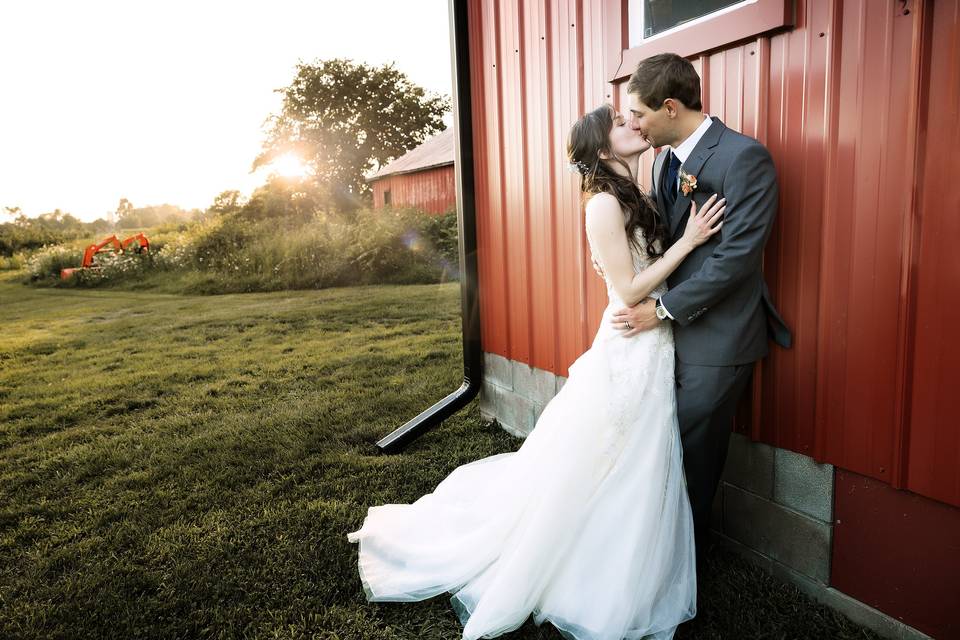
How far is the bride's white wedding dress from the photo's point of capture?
2.22m

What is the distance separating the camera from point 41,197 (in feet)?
46.8

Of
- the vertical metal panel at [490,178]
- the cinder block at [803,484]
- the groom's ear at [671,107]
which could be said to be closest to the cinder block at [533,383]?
the vertical metal panel at [490,178]

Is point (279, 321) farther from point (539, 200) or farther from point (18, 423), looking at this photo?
point (539, 200)

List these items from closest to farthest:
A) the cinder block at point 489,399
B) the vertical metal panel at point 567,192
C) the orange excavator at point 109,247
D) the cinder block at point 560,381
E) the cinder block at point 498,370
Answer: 1. the vertical metal panel at point 567,192
2. the cinder block at point 560,381
3. the cinder block at point 498,370
4. the cinder block at point 489,399
5. the orange excavator at point 109,247

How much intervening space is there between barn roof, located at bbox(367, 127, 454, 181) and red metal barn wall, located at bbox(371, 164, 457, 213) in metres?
0.20

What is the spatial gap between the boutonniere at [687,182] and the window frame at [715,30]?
0.61m

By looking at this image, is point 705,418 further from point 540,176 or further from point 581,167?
point 540,176

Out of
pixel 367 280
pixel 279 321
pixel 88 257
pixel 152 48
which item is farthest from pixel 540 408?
pixel 152 48

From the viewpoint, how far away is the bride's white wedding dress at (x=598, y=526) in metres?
2.22

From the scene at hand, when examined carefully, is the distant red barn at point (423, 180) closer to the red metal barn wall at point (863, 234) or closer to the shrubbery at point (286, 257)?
the shrubbery at point (286, 257)

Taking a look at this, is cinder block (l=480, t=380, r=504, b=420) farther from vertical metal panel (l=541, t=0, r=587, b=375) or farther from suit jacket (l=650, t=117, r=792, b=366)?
suit jacket (l=650, t=117, r=792, b=366)

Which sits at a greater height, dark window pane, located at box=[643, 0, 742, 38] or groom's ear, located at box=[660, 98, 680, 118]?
dark window pane, located at box=[643, 0, 742, 38]

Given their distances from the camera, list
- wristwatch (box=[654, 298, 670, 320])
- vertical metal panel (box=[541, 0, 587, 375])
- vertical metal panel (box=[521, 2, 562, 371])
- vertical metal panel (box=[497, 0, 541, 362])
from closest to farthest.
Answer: wristwatch (box=[654, 298, 670, 320]) → vertical metal panel (box=[541, 0, 587, 375]) → vertical metal panel (box=[521, 2, 562, 371]) → vertical metal panel (box=[497, 0, 541, 362])

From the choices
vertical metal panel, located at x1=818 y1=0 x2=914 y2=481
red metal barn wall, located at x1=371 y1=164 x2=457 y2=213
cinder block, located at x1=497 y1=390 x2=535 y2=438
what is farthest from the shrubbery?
vertical metal panel, located at x1=818 y1=0 x2=914 y2=481
